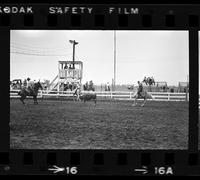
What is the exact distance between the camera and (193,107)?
488 centimetres

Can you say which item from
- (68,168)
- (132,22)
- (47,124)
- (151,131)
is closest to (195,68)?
(132,22)

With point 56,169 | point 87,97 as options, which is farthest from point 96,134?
point 87,97

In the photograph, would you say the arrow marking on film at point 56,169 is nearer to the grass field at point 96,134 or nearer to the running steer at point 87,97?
the grass field at point 96,134

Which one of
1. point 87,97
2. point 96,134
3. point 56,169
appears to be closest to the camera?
point 56,169

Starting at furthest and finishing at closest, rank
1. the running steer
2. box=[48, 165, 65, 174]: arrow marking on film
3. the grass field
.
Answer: the running steer < the grass field < box=[48, 165, 65, 174]: arrow marking on film

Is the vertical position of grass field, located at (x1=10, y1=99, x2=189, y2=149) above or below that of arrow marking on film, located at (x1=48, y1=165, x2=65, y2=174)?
above

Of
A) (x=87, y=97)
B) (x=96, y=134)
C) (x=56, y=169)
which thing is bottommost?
(x=56, y=169)

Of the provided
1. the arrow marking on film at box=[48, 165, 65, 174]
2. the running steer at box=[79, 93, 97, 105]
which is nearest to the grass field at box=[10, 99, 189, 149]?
the arrow marking on film at box=[48, 165, 65, 174]

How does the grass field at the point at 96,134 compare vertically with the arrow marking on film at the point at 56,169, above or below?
above

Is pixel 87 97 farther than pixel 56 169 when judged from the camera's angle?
Yes

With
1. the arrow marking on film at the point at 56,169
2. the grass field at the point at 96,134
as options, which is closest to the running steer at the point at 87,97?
the grass field at the point at 96,134

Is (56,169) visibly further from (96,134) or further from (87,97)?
(87,97)

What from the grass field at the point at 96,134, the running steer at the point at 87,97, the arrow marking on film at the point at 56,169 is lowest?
the arrow marking on film at the point at 56,169

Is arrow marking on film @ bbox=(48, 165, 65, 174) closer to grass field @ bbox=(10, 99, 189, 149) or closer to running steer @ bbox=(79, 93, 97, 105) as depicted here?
grass field @ bbox=(10, 99, 189, 149)
